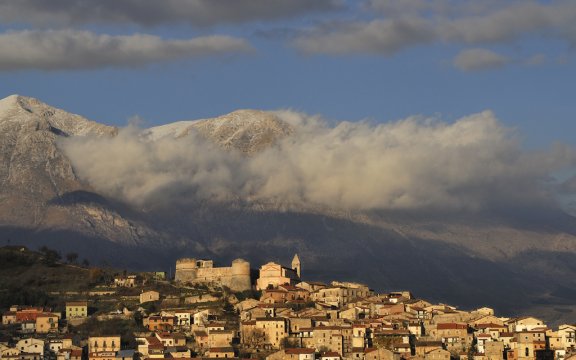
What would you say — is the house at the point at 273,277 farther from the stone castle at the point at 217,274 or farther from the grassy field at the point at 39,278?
the grassy field at the point at 39,278

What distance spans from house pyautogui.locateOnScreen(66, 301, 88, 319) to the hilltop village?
3.8 inches

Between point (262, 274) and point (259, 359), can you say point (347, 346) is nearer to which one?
point (259, 359)

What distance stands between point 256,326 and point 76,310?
22203mm

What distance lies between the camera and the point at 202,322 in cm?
13512

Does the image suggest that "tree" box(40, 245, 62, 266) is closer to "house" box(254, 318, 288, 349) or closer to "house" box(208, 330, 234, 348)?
"house" box(208, 330, 234, 348)

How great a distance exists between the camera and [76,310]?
142 m

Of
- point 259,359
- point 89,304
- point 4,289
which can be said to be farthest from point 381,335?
point 4,289

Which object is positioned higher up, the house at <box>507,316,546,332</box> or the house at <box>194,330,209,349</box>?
the house at <box>507,316,546,332</box>

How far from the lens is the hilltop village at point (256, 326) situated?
122 metres

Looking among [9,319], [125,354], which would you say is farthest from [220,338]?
[9,319]

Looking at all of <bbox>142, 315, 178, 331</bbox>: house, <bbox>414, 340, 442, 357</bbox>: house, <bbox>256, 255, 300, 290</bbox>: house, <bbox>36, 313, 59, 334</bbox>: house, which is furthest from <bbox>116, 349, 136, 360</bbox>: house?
<bbox>256, 255, 300, 290</bbox>: house

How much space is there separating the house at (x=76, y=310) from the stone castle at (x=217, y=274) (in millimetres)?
19604

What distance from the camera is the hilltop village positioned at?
4813 inches

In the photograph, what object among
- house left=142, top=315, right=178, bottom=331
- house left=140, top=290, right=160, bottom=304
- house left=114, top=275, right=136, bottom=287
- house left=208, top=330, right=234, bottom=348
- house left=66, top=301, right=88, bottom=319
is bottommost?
house left=208, top=330, right=234, bottom=348
